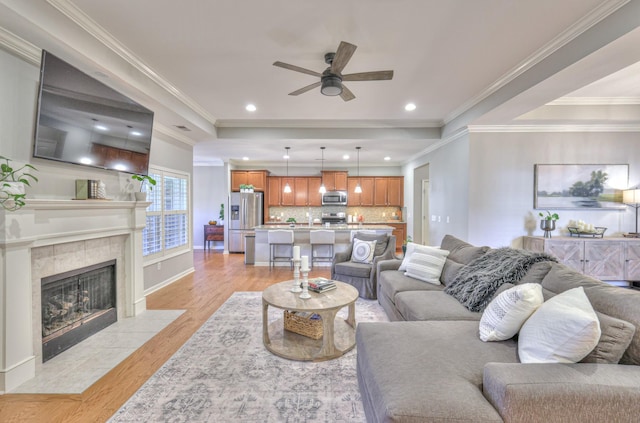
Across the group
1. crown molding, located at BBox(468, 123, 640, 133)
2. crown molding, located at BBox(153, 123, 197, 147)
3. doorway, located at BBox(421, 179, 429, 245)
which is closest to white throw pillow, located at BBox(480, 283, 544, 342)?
crown molding, located at BBox(468, 123, 640, 133)

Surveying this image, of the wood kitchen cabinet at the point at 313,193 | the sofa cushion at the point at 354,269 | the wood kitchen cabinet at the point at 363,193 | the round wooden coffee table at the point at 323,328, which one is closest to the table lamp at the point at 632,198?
the sofa cushion at the point at 354,269

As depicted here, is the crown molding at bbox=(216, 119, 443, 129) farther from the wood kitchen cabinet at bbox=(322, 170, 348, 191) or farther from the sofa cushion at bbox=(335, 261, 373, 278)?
the wood kitchen cabinet at bbox=(322, 170, 348, 191)

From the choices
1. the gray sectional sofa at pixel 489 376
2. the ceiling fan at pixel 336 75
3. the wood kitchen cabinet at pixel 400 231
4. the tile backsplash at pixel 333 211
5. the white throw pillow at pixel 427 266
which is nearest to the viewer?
the gray sectional sofa at pixel 489 376

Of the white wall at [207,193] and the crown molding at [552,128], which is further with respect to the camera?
the white wall at [207,193]

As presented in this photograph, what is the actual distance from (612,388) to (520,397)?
1.27ft

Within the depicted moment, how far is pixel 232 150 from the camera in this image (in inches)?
258

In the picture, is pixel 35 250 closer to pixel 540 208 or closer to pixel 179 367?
pixel 179 367

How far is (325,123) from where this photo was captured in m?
5.36

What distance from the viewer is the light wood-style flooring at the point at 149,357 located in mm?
1874

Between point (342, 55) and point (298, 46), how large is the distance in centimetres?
57

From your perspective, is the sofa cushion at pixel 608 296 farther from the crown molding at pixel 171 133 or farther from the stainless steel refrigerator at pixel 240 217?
the stainless steel refrigerator at pixel 240 217

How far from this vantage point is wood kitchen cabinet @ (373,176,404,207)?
8680 millimetres

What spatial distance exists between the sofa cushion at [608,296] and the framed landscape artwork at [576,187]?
325 centimetres

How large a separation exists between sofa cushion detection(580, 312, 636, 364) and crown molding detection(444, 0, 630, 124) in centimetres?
232
